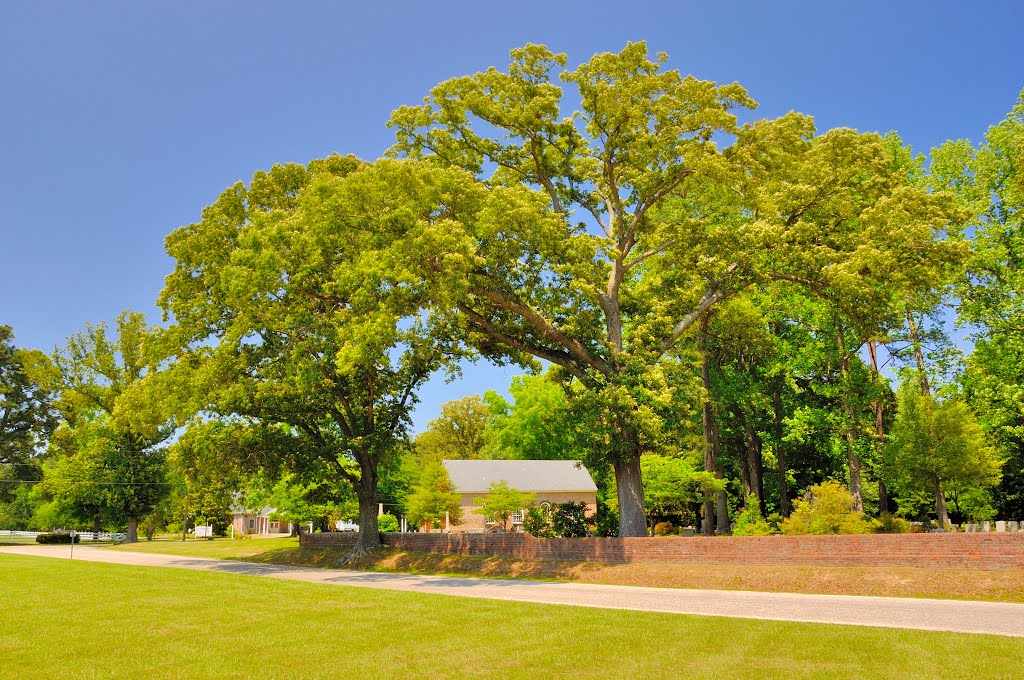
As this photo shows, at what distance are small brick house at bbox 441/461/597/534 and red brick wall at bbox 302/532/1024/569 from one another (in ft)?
75.5

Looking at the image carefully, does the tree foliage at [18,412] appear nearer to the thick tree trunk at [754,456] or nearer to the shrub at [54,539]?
the shrub at [54,539]

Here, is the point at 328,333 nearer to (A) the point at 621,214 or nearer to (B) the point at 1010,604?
(A) the point at 621,214

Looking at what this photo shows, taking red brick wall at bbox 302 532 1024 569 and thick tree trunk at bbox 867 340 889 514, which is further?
thick tree trunk at bbox 867 340 889 514

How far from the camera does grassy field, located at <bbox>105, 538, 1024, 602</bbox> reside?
1739 cm

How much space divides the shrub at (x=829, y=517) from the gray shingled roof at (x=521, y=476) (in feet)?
97.8

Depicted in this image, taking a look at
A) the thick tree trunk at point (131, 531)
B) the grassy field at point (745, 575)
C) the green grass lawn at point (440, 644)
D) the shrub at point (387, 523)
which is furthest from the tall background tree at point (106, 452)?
the green grass lawn at point (440, 644)

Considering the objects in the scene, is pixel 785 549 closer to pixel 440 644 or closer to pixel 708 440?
pixel 440 644

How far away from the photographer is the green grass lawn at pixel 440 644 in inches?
364

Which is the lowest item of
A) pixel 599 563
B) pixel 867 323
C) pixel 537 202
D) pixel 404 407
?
pixel 599 563

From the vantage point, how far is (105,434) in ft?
193

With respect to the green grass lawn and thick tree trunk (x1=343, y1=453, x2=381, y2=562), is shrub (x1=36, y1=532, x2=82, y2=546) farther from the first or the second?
the green grass lawn

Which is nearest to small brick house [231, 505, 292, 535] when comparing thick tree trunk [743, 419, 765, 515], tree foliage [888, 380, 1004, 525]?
thick tree trunk [743, 419, 765, 515]

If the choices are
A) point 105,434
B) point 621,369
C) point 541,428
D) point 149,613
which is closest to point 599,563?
point 621,369

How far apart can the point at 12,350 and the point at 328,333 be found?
2355 inches
